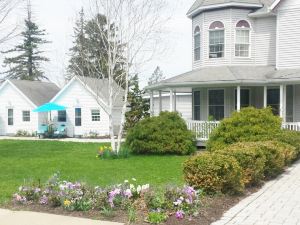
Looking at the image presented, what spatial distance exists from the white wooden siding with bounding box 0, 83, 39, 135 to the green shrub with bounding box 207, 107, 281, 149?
76.1 ft

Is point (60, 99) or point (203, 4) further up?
point (203, 4)

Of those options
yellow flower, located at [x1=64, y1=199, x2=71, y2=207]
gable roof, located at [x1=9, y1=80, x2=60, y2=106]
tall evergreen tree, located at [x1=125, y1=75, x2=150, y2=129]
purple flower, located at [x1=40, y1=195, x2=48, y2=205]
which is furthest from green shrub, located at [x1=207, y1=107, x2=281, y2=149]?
gable roof, located at [x1=9, y1=80, x2=60, y2=106]

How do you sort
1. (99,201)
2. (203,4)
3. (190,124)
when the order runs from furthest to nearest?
(203,4)
(190,124)
(99,201)

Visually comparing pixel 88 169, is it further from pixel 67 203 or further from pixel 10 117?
pixel 10 117

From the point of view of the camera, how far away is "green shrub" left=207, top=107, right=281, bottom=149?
16094mm

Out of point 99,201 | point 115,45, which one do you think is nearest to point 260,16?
point 115,45

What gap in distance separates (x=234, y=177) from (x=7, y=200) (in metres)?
4.87

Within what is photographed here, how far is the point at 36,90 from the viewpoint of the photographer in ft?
130

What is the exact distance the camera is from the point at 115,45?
60.9 ft

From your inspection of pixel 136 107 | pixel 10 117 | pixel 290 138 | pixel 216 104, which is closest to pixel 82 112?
pixel 136 107

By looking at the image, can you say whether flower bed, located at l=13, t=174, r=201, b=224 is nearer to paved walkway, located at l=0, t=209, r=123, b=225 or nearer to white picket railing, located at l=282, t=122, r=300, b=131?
paved walkway, located at l=0, t=209, r=123, b=225

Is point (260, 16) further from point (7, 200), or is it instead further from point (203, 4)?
point (7, 200)

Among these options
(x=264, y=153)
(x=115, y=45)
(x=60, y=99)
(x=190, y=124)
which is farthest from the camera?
(x=60, y=99)

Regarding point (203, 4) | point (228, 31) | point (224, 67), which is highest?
point (203, 4)
